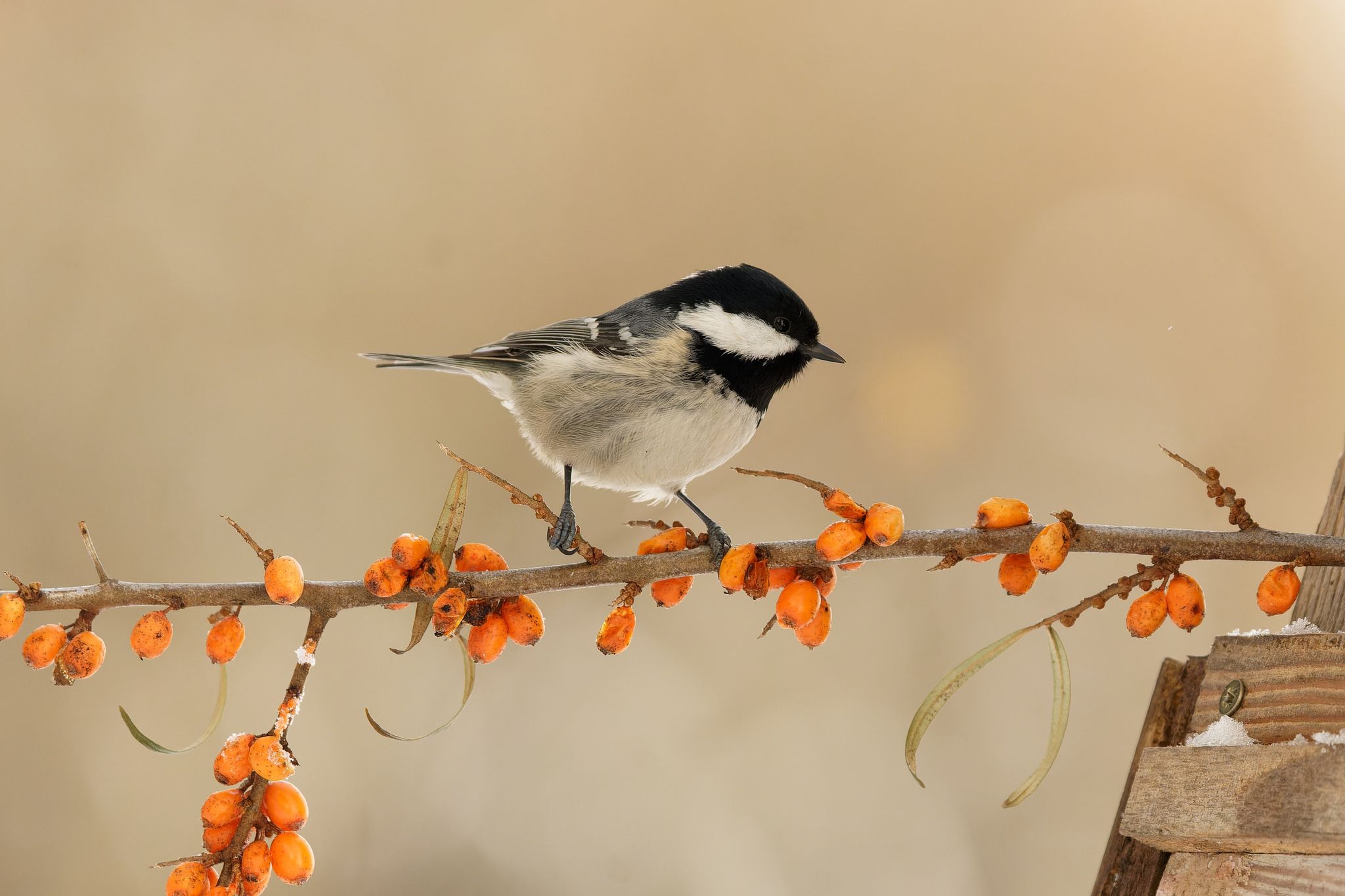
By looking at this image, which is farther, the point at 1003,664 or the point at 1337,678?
the point at 1003,664

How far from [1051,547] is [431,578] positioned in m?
0.77

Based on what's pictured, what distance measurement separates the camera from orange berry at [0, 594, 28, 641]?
125cm

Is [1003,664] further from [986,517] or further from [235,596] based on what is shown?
[235,596]

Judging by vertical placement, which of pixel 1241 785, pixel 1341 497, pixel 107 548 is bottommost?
pixel 107 548

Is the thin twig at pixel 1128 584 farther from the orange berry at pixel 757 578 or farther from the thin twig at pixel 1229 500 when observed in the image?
the orange berry at pixel 757 578

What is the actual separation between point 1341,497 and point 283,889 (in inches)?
130

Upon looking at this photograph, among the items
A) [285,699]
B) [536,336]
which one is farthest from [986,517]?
[536,336]

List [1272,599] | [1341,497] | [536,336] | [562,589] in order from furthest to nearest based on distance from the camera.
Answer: [536,336]
[1341,497]
[562,589]
[1272,599]

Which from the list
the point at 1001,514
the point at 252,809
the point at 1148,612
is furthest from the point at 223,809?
the point at 1148,612

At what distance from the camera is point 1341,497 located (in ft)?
5.29

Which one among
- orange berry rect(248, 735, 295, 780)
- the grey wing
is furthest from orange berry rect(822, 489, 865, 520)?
the grey wing

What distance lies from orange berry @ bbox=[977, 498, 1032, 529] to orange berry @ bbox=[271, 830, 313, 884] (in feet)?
3.01

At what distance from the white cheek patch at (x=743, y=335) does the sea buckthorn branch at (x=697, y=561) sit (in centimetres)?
88

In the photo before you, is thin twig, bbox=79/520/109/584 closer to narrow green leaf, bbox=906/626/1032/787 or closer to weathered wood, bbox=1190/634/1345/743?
narrow green leaf, bbox=906/626/1032/787
